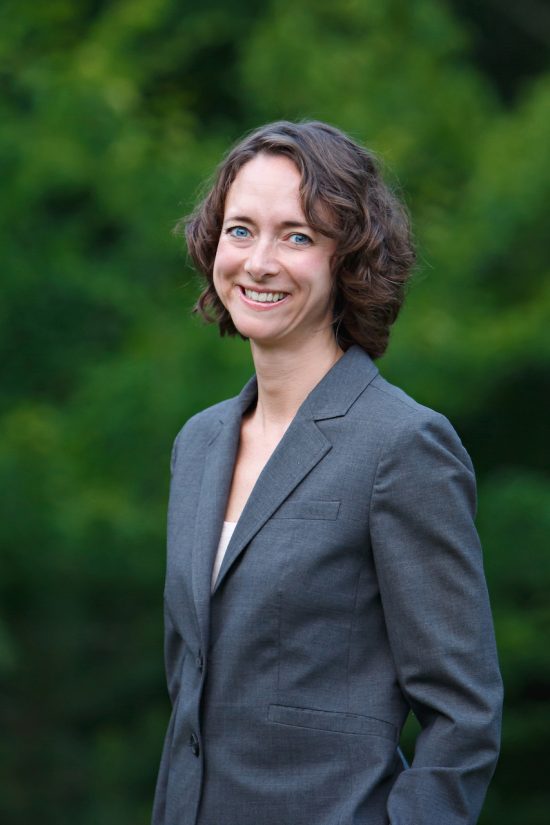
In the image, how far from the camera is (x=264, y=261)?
1732 millimetres

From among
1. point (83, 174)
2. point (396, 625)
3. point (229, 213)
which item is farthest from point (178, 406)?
point (396, 625)

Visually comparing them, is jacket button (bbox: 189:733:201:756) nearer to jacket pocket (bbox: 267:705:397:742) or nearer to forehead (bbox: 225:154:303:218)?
jacket pocket (bbox: 267:705:397:742)

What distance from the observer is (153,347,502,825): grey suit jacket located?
1600 millimetres

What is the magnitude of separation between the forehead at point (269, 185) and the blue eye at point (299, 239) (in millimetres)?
31

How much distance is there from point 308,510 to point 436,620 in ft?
0.73

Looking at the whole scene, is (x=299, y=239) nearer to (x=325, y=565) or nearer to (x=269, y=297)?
(x=269, y=297)


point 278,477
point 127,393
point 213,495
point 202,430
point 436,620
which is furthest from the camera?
point 127,393

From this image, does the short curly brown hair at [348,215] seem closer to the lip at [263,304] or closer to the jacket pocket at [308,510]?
the lip at [263,304]

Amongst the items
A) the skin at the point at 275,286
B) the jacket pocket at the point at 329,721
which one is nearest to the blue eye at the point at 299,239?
the skin at the point at 275,286

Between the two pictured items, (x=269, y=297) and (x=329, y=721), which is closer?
(x=329, y=721)

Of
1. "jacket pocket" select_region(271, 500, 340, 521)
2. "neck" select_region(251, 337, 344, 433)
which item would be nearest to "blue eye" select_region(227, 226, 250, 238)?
"neck" select_region(251, 337, 344, 433)

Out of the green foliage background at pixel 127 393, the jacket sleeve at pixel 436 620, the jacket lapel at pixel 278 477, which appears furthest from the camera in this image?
the green foliage background at pixel 127 393

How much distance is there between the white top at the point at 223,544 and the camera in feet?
5.74

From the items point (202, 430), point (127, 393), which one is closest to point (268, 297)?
point (202, 430)
